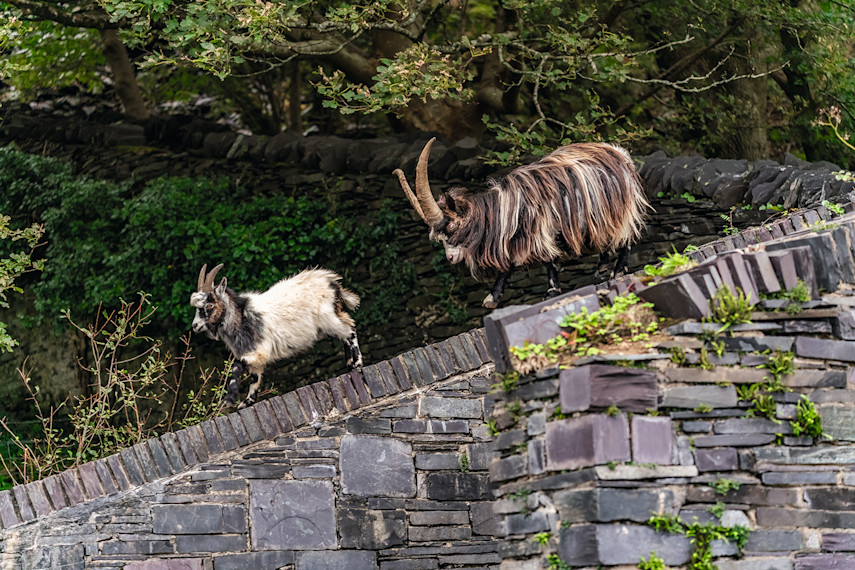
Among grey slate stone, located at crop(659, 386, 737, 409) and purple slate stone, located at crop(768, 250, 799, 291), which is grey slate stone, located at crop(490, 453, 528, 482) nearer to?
grey slate stone, located at crop(659, 386, 737, 409)

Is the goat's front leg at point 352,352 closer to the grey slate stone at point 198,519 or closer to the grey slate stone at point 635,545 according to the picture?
the grey slate stone at point 198,519

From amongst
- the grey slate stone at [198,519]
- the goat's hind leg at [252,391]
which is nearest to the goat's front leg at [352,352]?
the goat's hind leg at [252,391]

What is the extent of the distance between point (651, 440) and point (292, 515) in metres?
2.60

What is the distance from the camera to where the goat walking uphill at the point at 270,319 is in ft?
22.9

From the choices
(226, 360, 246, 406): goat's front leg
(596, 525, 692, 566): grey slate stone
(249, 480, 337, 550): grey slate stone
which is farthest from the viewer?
(226, 360, 246, 406): goat's front leg

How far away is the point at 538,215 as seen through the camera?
6.90m

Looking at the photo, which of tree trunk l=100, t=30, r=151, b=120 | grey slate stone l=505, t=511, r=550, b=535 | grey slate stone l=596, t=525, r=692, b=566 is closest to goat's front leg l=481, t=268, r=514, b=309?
grey slate stone l=505, t=511, r=550, b=535

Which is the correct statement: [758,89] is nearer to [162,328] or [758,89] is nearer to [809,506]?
[162,328]

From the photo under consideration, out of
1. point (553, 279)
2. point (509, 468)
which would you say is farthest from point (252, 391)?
point (509, 468)

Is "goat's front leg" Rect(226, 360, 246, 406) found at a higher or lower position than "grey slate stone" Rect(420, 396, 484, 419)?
higher

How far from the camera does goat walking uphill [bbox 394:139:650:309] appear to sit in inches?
272

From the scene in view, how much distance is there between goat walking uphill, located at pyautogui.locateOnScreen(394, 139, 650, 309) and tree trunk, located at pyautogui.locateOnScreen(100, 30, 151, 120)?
675 centimetres

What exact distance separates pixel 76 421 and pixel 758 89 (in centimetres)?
762

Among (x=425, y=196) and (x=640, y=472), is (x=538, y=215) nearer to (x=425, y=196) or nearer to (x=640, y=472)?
(x=425, y=196)
